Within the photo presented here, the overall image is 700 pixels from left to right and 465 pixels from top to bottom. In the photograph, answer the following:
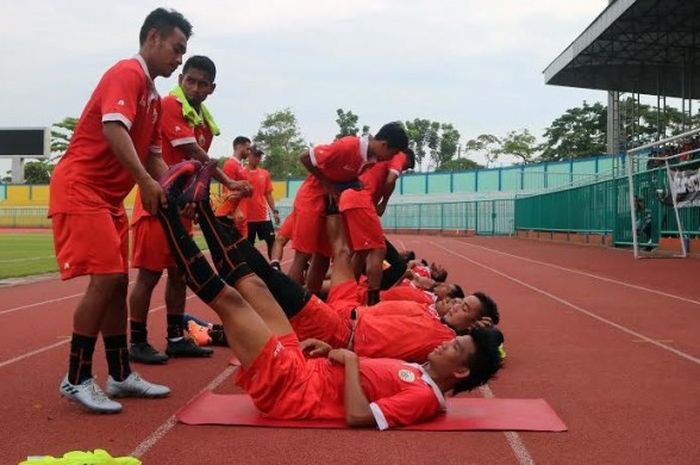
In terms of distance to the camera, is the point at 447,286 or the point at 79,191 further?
the point at 447,286

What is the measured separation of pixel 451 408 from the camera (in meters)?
3.50

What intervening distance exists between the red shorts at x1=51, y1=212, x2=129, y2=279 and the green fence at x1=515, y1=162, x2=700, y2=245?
41.8ft

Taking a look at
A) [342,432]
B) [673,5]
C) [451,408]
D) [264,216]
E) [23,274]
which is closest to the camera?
[342,432]

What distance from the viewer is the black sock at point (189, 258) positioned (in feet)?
10.1

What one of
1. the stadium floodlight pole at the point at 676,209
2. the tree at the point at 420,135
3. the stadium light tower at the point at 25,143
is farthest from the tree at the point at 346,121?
the stadium floodlight pole at the point at 676,209

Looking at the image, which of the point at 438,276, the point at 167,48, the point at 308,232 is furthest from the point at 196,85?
the point at 438,276

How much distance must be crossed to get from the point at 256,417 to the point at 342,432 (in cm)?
43

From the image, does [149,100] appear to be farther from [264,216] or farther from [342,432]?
[264,216]

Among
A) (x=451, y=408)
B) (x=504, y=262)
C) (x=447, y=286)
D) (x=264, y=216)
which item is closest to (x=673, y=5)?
(x=504, y=262)

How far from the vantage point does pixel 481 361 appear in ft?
10.8

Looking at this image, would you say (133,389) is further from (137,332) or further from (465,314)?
(465,314)

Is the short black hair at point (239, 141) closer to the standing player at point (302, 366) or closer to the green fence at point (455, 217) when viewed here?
the standing player at point (302, 366)

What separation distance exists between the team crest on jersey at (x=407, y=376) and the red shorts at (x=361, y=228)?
2.70m

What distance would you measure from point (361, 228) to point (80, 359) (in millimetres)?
2953
